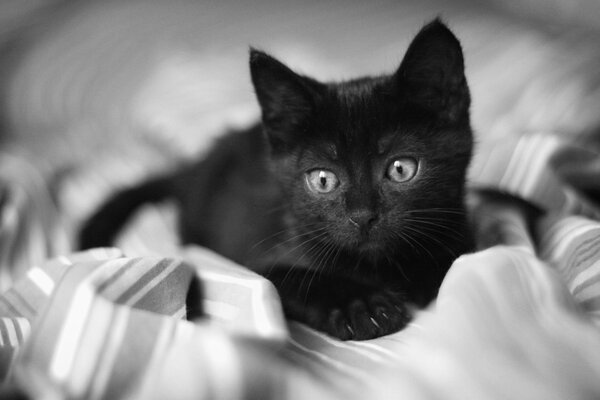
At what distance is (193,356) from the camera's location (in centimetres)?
68

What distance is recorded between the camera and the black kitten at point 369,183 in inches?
36.7

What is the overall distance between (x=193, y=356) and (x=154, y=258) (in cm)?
30

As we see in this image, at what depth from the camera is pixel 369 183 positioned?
0.95 metres

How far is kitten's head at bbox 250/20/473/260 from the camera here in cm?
94

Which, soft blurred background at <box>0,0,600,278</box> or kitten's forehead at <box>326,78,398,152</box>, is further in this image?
soft blurred background at <box>0,0,600,278</box>

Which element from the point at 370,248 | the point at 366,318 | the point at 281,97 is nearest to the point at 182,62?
the point at 281,97

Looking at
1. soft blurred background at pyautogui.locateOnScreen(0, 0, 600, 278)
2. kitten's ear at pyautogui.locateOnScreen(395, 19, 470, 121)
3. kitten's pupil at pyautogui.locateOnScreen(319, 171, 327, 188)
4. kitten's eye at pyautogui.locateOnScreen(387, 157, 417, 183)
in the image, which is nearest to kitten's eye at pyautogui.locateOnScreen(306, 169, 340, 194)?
kitten's pupil at pyautogui.locateOnScreen(319, 171, 327, 188)

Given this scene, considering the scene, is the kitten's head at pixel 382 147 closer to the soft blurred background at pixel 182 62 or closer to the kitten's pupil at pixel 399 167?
the kitten's pupil at pixel 399 167

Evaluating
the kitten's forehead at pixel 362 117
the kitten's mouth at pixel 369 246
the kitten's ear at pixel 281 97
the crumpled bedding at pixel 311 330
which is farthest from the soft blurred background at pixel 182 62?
the kitten's mouth at pixel 369 246

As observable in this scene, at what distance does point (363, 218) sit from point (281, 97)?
335mm

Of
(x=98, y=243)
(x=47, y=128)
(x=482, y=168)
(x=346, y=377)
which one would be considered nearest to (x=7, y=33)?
(x=47, y=128)

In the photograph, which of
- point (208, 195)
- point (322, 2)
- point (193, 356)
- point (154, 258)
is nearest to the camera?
point (193, 356)

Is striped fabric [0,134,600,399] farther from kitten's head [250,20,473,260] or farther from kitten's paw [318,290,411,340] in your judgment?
kitten's head [250,20,473,260]

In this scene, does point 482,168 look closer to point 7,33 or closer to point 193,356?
point 193,356
